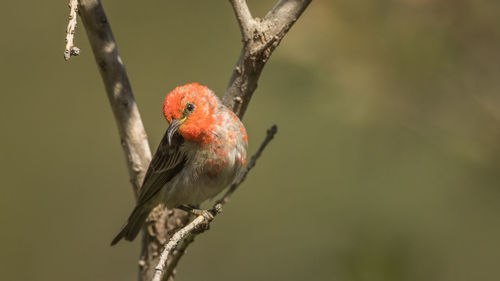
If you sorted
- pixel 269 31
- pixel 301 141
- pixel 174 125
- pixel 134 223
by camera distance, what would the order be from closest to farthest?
pixel 269 31 < pixel 174 125 < pixel 134 223 < pixel 301 141

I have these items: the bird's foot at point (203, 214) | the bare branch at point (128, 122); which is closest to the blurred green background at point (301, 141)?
the bird's foot at point (203, 214)

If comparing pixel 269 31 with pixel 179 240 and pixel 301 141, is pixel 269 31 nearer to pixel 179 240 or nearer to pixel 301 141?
pixel 179 240

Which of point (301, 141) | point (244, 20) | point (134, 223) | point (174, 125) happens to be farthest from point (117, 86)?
point (301, 141)

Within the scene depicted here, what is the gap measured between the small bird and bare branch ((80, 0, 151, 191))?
0.38 feet

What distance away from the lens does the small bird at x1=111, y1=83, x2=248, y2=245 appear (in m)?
3.73

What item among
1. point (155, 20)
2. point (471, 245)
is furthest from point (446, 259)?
point (155, 20)

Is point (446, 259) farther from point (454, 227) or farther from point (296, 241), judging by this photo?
point (296, 241)

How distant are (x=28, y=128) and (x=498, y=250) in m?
5.32

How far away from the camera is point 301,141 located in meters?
6.90

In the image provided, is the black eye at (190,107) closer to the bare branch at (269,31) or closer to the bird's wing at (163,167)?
the bird's wing at (163,167)

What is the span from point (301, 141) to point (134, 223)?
3.23 m

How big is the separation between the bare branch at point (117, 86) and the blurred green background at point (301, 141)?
1453mm

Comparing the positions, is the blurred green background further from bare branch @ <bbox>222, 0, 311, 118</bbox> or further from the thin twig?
bare branch @ <bbox>222, 0, 311, 118</bbox>

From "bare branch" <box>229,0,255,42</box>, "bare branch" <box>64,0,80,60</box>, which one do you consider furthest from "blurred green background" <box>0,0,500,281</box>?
"bare branch" <box>64,0,80,60</box>
